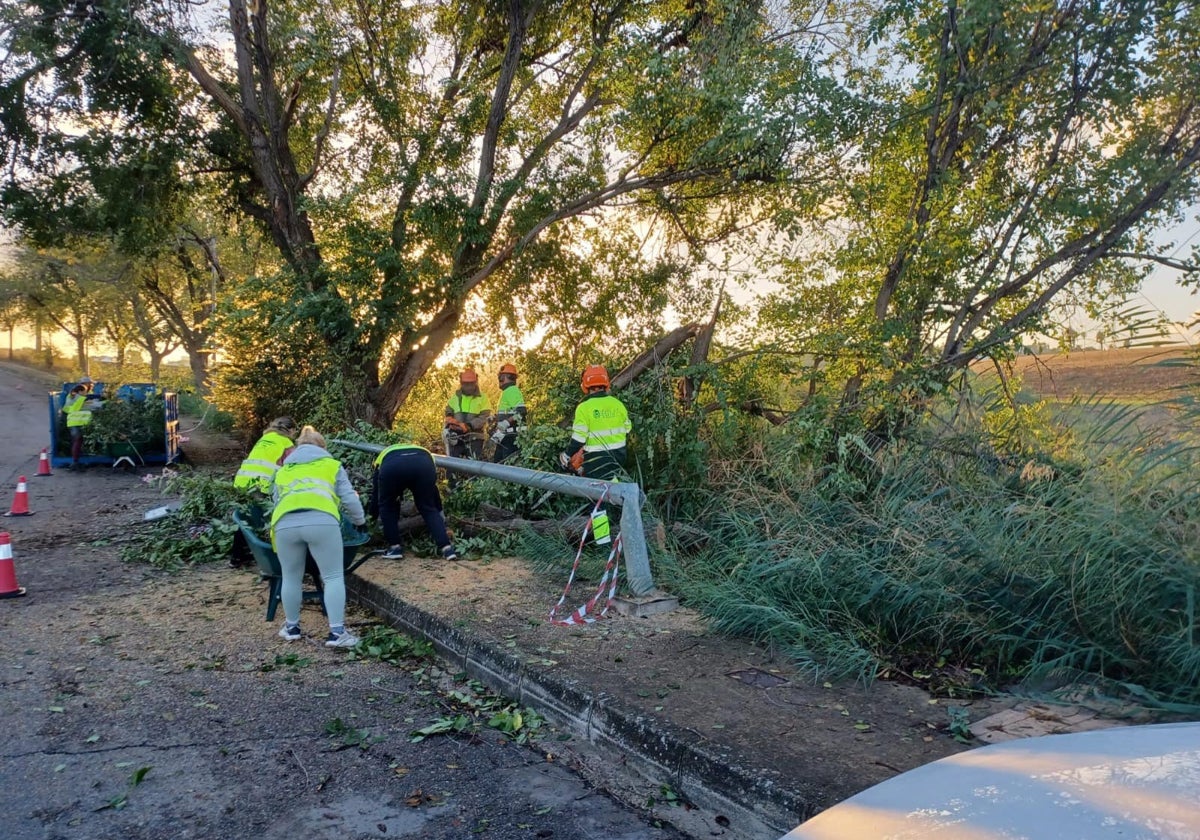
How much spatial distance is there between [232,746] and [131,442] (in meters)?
14.1

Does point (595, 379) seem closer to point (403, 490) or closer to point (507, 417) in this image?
point (403, 490)

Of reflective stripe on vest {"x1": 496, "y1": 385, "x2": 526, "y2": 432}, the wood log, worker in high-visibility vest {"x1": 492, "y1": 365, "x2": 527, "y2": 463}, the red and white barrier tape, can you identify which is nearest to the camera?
the red and white barrier tape

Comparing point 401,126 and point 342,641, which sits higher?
point 401,126

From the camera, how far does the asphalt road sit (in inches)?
137

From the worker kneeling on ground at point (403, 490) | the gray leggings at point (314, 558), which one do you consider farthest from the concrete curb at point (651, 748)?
the worker kneeling on ground at point (403, 490)

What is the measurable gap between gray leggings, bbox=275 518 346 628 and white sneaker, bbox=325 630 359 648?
0.08m

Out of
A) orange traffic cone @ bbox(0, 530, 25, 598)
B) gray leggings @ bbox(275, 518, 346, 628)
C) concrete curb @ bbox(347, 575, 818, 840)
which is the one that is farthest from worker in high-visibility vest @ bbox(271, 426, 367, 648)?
orange traffic cone @ bbox(0, 530, 25, 598)

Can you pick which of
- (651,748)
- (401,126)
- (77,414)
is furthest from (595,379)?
(77,414)

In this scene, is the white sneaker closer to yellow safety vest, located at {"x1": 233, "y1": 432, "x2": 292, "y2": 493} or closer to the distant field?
yellow safety vest, located at {"x1": 233, "y1": 432, "x2": 292, "y2": 493}

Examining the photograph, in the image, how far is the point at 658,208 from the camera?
1388 cm

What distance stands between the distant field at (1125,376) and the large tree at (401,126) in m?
6.30

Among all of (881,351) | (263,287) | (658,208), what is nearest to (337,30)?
(263,287)

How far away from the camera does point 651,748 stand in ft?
12.7

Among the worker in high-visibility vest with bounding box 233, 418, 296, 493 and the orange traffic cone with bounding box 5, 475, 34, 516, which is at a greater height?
the worker in high-visibility vest with bounding box 233, 418, 296, 493
